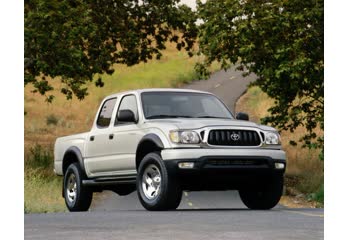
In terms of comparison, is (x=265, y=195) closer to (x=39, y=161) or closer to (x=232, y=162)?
(x=232, y=162)

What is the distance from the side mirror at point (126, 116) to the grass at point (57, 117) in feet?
10.6

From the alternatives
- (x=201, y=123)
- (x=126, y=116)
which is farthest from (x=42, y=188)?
(x=201, y=123)

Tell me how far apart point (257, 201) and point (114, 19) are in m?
15.5

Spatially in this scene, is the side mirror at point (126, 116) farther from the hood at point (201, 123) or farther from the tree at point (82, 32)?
the tree at point (82, 32)

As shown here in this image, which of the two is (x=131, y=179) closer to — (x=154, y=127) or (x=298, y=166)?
(x=154, y=127)

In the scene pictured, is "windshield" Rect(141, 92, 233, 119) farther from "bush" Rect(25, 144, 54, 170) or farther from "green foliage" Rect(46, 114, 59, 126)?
"green foliage" Rect(46, 114, 59, 126)

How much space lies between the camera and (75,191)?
619 inches

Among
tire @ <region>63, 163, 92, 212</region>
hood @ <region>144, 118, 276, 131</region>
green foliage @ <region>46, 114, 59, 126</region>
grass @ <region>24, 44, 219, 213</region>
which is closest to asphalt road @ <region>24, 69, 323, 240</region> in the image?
hood @ <region>144, 118, 276, 131</region>

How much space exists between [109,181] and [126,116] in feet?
4.93

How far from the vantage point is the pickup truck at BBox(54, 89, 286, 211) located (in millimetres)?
13016

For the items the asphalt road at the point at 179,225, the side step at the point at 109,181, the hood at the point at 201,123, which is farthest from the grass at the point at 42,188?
the asphalt road at the point at 179,225

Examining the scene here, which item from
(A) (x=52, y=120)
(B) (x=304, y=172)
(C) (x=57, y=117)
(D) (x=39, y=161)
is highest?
(C) (x=57, y=117)

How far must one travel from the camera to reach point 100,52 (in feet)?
91.0
